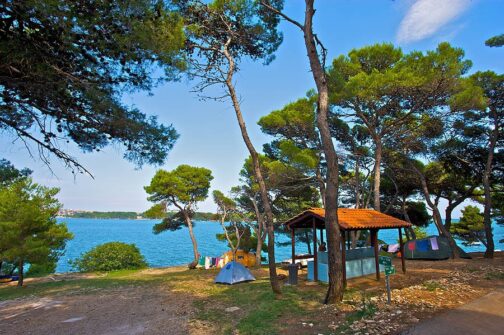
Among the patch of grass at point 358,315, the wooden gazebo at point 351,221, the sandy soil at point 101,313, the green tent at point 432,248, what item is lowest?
Result: the sandy soil at point 101,313

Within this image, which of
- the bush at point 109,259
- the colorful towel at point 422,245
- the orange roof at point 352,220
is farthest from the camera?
the bush at point 109,259

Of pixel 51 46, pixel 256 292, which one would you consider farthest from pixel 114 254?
pixel 51 46

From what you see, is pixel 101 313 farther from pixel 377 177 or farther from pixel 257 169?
pixel 377 177

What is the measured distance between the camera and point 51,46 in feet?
16.9

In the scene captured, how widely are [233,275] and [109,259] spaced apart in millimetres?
13364

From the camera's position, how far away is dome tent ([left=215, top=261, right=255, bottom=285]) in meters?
11.4

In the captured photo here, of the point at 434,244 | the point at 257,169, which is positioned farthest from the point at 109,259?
the point at 434,244

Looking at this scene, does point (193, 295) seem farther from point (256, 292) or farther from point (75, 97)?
point (75, 97)

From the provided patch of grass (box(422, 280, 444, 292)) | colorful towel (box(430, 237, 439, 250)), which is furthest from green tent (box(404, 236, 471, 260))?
patch of grass (box(422, 280, 444, 292))

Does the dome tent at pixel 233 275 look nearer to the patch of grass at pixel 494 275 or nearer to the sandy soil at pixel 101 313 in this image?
the sandy soil at pixel 101 313

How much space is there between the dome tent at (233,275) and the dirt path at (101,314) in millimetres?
2158

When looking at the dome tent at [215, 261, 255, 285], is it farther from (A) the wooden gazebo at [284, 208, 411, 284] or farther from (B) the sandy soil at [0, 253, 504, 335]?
(A) the wooden gazebo at [284, 208, 411, 284]

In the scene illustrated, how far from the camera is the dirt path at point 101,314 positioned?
6.39 metres

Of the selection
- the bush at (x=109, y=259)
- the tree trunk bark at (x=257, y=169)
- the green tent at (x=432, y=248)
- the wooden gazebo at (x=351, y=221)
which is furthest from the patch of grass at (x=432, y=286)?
the bush at (x=109, y=259)
